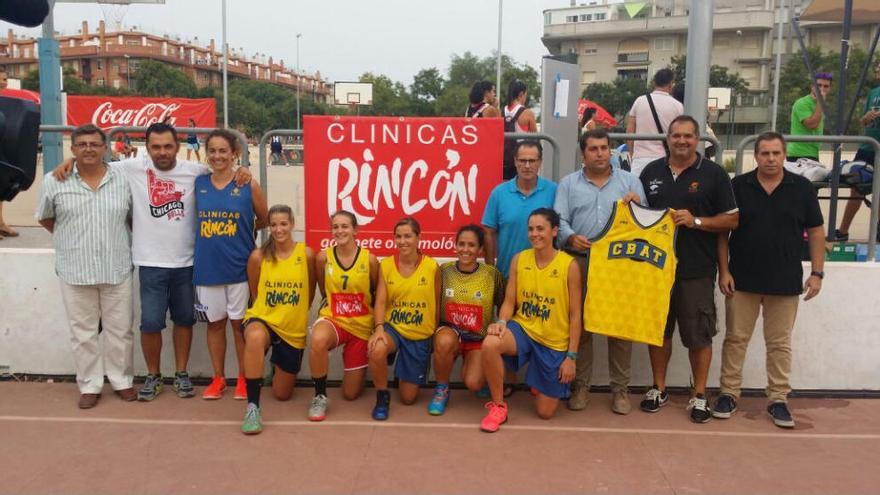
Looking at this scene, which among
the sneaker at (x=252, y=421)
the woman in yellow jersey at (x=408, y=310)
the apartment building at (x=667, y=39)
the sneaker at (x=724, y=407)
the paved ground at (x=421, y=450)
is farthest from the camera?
the apartment building at (x=667, y=39)

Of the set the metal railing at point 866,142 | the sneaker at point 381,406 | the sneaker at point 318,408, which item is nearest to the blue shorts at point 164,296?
the sneaker at point 318,408

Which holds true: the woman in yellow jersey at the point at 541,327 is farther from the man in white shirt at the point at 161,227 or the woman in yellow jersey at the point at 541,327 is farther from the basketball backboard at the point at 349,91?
the basketball backboard at the point at 349,91

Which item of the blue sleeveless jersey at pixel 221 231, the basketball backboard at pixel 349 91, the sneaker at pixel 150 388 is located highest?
the basketball backboard at pixel 349 91

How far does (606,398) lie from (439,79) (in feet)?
219

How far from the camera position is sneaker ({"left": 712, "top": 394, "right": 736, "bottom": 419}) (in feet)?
15.5

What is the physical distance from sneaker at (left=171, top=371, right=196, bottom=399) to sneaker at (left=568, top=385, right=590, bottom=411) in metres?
2.66

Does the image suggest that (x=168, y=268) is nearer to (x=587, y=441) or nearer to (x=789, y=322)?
(x=587, y=441)

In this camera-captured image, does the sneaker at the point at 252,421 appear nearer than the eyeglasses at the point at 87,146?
Yes

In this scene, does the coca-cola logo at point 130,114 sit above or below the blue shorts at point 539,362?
above

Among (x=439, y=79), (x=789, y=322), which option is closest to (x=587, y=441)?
(x=789, y=322)

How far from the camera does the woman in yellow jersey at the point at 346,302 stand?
4770 mm

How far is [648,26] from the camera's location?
72.1m

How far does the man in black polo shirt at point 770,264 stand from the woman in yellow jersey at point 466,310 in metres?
1.54

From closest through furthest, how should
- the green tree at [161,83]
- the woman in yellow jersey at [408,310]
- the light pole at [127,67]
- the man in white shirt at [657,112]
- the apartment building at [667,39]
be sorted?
the woman in yellow jersey at [408,310] → the man in white shirt at [657,112] → the green tree at [161,83] → the apartment building at [667,39] → the light pole at [127,67]
